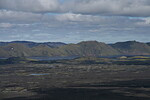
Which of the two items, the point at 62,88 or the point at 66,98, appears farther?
the point at 62,88

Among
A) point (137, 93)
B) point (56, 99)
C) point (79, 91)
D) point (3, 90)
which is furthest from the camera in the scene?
point (3, 90)

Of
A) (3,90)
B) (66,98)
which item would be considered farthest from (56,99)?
(3,90)

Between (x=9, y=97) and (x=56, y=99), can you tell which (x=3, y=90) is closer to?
(x=9, y=97)

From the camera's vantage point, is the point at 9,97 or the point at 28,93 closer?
the point at 9,97

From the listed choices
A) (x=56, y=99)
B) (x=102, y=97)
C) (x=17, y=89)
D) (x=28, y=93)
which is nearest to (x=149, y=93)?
(x=102, y=97)

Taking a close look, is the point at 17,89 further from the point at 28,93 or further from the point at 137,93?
the point at 137,93

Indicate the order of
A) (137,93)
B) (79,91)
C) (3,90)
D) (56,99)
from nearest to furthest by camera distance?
(56,99) → (137,93) → (79,91) → (3,90)

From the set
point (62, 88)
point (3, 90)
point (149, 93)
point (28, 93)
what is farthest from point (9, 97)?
point (149, 93)
